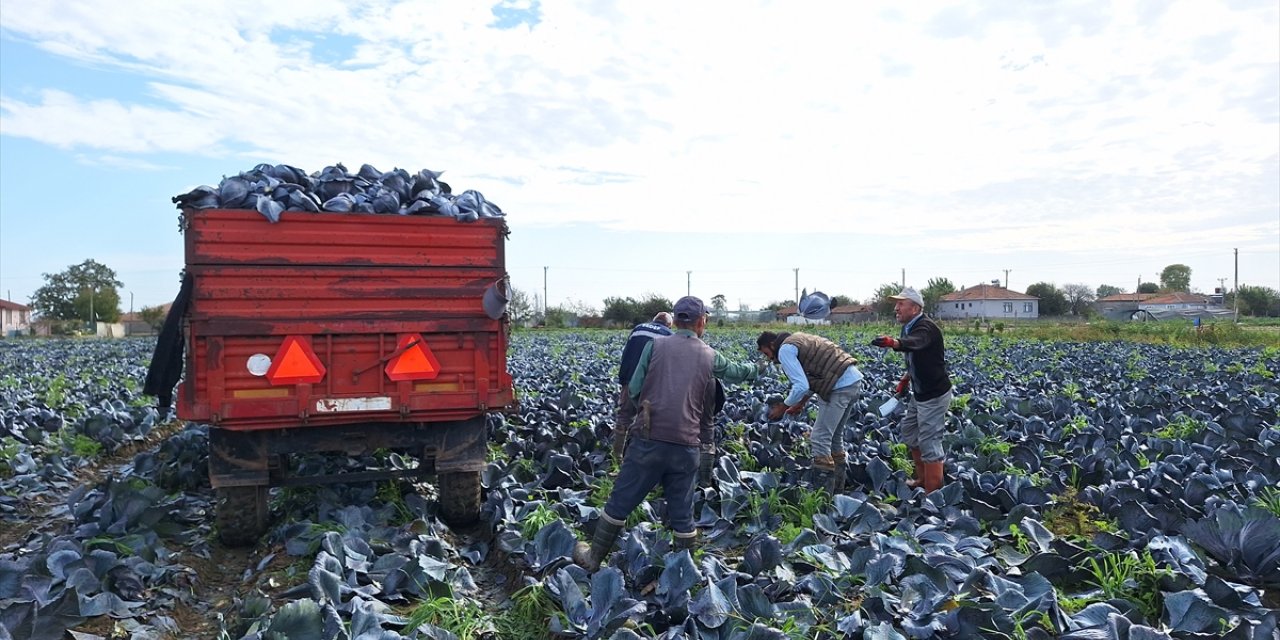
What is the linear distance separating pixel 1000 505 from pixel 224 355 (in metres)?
5.25

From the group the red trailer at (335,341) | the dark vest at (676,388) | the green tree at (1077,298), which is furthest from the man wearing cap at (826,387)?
the green tree at (1077,298)

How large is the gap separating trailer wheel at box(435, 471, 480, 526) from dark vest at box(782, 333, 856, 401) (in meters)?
2.57

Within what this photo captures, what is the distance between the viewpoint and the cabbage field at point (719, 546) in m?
3.87

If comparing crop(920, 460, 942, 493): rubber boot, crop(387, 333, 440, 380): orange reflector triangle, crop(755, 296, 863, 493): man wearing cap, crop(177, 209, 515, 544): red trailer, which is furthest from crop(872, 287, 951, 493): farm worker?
crop(387, 333, 440, 380): orange reflector triangle

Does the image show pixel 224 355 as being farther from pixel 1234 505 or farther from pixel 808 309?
pixel 1234 505

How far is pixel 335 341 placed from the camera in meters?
5.45

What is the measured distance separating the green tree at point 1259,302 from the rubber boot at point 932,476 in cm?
7720

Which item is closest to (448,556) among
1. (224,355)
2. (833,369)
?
(224,355)

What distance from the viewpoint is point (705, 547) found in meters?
5.51

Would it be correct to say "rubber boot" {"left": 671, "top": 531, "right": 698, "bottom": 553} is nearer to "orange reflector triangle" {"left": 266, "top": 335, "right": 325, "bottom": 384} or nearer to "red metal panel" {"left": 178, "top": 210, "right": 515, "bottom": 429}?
"red metal panel" {"left": 178, "top": 210, "right": 515, "bottom": 429}

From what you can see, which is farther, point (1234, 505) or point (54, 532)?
point (54, 532)

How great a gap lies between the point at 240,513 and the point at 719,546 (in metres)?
3.17

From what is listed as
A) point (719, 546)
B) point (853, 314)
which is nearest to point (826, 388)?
point (719, 546)

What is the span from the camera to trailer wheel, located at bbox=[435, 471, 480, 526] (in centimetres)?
607
